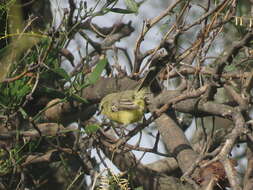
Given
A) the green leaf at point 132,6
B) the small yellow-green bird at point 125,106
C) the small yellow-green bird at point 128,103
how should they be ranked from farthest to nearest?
the small yellow-green bird at point 125,106 < the small yellow-green bird at point 128,103 < the green leaf at point 132,6

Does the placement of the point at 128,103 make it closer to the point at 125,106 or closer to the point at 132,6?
the point at 125,106

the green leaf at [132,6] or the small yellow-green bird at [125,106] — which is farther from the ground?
the green leaf at [132,6]

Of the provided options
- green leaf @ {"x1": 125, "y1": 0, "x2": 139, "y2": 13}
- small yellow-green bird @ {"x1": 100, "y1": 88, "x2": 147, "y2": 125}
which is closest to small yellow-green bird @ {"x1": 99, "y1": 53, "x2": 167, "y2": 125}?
small yellow-green bird @ {"x1": 100, "y1": 88, "x2": 147, "y2": 125}

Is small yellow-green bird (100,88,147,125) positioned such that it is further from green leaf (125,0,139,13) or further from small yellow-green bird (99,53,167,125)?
green leaf (125,0,139,13)

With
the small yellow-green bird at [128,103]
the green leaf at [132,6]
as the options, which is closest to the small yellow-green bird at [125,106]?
the small yellow-green bird at [128,103]

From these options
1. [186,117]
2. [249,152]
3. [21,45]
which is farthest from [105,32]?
[249,152]

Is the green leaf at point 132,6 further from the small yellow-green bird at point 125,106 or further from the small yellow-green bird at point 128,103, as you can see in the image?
the small yellow-green bird at point 125,106

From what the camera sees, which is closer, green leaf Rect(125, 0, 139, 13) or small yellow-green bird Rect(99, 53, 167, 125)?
green leaf Rect(125, 0, 139, 13)

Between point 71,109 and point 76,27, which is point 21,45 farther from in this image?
point 71,109

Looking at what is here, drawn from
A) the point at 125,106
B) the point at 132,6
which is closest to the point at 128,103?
the point at 125,106

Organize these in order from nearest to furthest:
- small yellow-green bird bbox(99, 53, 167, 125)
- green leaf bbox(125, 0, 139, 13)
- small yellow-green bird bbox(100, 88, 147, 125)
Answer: green leaf bbox(125, 0, 139, 13), small yellow-green bird bbox(99, 53, 167, 125), small yellow-green bird bbox(100, 88, 147, 125)

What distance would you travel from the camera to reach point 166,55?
186 centimetres

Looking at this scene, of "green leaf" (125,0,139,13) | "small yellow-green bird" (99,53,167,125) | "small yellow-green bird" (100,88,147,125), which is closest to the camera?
"green leaf" (125,0,139,13)

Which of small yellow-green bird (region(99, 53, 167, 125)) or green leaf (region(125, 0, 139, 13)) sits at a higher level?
green leaf (region(125, 0, 139, 13))
